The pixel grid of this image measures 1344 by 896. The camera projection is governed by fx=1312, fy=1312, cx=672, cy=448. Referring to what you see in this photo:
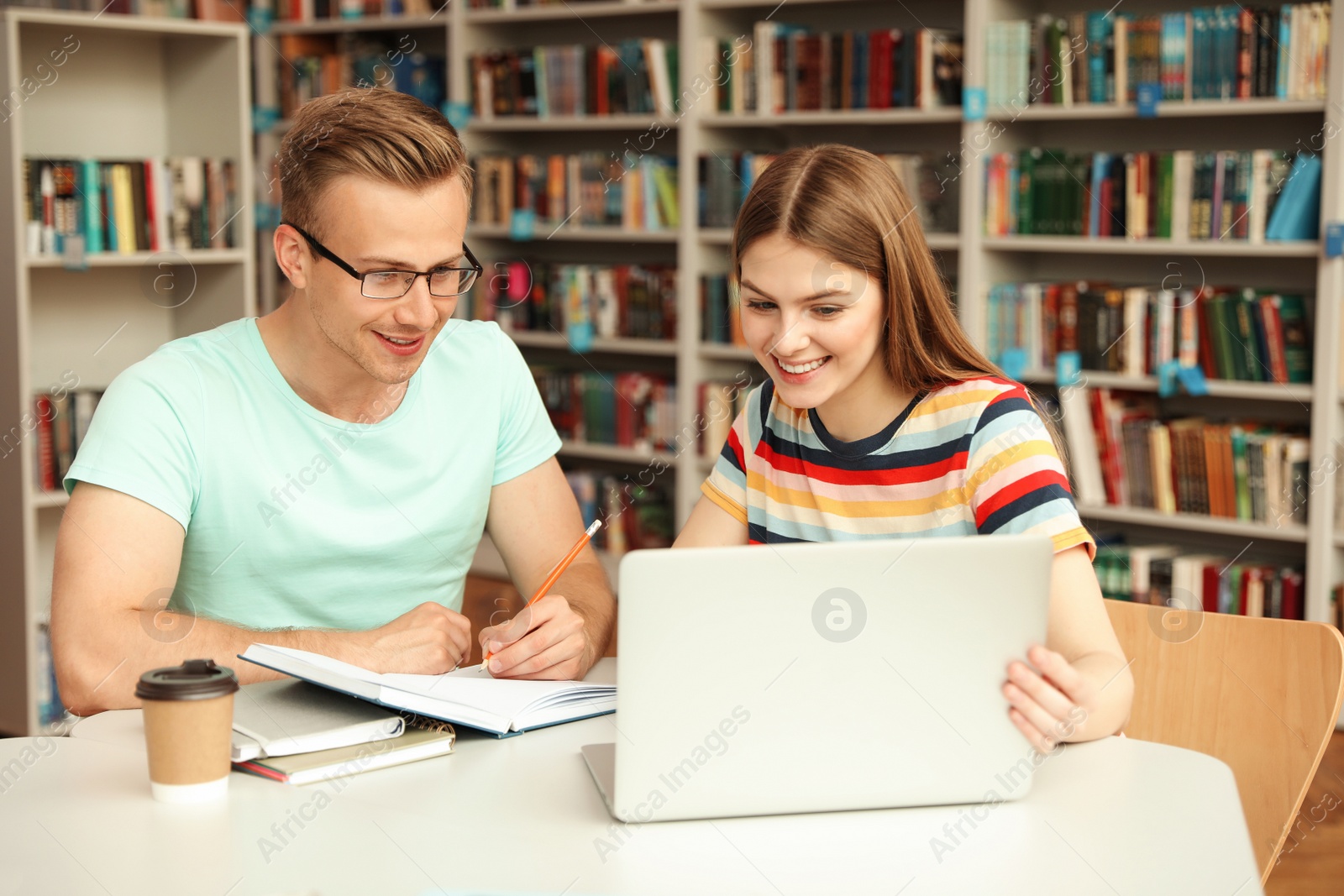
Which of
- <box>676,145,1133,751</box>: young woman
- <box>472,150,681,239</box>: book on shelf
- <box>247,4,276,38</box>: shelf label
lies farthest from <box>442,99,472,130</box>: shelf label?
<box>676,145,1133,751</box>: young woman

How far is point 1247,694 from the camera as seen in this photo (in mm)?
1380

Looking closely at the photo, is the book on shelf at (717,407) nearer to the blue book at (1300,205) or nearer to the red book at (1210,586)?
the red book at (1210,586)

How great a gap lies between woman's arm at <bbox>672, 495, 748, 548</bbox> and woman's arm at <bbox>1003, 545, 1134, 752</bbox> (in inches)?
18.3

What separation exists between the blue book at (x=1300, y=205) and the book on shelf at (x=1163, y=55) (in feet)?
0.54

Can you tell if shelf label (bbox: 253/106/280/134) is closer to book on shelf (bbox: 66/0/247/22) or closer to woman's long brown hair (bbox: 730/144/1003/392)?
book on shelf (bbox: 66/0/247/22)

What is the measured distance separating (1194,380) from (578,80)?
2.18 metres

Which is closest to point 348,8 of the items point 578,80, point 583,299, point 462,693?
point 578,80

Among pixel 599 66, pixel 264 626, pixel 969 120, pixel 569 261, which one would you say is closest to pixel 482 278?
pixel 569 261

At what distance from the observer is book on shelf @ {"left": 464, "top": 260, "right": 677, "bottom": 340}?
168 inches

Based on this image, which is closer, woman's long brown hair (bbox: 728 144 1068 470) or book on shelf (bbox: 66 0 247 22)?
woman's long brown hair (bbox: 728 144 1068 470)

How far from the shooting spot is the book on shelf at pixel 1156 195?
3211mm

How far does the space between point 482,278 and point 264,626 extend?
3242mm

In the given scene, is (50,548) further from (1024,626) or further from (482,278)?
(1024,626)

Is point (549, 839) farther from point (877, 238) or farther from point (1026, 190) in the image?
point (1026, 190)
